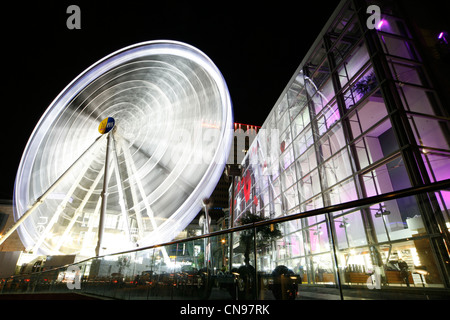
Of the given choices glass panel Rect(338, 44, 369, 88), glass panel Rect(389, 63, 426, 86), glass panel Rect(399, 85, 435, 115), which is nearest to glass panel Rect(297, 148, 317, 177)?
glass panel Rect(338, 44, 369, 88)

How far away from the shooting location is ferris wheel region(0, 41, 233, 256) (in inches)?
470

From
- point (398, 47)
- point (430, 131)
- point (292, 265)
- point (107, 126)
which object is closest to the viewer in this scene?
point (292, 265)

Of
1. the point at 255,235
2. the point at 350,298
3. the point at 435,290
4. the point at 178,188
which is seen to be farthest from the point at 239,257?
the point at 178,188

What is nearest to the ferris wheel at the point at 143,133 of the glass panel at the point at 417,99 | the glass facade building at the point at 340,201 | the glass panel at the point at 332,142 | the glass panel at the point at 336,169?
the glass facade building at the point at 340,201

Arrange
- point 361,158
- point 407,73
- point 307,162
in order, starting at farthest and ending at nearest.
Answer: point 307,162, point 361,158, point 407,73

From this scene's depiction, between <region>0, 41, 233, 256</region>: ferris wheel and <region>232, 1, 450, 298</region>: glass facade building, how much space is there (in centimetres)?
521

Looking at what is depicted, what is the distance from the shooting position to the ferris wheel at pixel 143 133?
11.9 meters

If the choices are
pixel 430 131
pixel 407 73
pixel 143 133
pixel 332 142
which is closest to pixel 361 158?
pixel 332 142

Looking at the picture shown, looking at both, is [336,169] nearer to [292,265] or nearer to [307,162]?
[307,162]

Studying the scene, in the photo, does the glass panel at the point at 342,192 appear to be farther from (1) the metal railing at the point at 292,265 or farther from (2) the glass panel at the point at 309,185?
(1) the metal railing at the point at 292,265

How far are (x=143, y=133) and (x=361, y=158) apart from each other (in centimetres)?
1137

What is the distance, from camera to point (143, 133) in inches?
592

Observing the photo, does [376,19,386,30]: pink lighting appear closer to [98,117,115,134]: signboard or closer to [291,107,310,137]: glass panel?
[291,107,310,137]: glass panel
